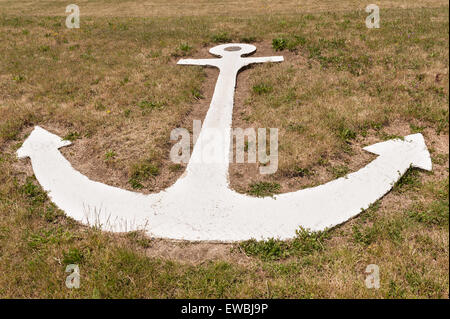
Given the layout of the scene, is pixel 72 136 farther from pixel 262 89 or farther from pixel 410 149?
pixel 410 149

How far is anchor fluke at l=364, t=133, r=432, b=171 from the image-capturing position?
5.54m

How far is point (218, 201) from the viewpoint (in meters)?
5.06

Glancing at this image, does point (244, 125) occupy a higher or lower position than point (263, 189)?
higher

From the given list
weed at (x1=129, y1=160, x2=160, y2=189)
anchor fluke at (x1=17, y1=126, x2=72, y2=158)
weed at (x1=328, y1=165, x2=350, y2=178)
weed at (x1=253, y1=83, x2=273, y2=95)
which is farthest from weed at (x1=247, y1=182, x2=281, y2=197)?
anchor fluke at (x1=17, y1=126, x2=72, y2=158)

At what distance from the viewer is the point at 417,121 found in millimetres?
7027

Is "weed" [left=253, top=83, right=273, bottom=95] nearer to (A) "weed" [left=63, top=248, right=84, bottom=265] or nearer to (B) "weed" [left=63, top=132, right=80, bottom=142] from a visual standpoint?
(B) "weed" [left=63, top=132, right=80, bottom=142]

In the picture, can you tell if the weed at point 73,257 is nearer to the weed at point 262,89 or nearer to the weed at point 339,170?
the weed at point 339,170

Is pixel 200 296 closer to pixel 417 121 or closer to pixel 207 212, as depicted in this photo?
pixel 207 212

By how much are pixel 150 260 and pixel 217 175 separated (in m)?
1.93

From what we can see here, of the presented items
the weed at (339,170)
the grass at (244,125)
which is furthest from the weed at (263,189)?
the weed at (339,170)

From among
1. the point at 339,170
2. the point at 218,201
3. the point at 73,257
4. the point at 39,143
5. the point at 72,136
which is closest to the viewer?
the point at 73,257

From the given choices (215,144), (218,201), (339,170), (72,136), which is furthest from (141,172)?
Result: (339,170)

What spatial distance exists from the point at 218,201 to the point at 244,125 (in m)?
2.81

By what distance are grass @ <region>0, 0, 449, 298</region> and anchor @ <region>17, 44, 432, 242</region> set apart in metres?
0.19
